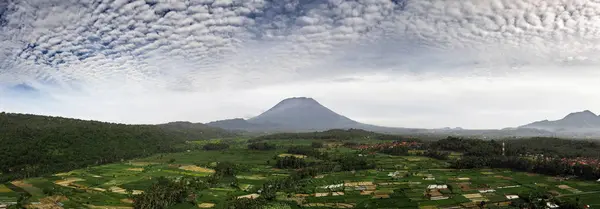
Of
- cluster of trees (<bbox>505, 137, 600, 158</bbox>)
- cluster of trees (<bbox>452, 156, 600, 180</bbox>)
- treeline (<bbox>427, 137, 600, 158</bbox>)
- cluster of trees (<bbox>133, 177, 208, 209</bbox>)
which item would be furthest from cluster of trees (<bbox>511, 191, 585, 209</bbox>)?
cluster of trees (<bbox>505, 137, 600, 158</bbox>)

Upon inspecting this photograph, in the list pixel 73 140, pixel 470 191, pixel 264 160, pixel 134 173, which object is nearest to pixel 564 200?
pixel 470 191

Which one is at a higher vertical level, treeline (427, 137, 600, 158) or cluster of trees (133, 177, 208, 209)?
treeline (427, 137, 600, 158)

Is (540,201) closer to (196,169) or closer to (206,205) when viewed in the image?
(206,205)

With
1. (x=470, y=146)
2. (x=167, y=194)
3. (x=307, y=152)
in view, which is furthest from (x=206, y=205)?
(x=470, y=146)

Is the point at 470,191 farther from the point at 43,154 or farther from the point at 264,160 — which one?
the point at 43,154

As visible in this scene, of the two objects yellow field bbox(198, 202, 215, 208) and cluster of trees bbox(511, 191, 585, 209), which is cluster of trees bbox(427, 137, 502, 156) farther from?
yellow field bbox(198, 202, 215, 208)
